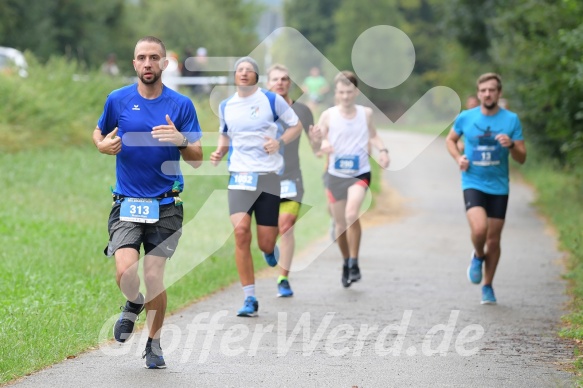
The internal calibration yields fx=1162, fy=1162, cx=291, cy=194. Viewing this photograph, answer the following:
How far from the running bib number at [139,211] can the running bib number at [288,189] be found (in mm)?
3923

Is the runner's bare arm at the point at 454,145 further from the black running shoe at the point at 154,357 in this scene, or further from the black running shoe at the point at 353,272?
the black running shoe at the point at 154,357

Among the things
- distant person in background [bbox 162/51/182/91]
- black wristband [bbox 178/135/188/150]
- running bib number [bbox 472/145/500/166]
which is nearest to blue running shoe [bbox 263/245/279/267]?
running bib number [bbox 472/145/500/166]

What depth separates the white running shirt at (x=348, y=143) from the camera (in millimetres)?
12492

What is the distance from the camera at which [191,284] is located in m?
11.9

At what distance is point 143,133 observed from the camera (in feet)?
25.4

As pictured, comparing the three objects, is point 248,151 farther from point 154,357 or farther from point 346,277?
point 154,357

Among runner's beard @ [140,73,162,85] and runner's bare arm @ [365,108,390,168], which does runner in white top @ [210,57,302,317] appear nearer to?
runner's bare arm @ [365,108,390,168]

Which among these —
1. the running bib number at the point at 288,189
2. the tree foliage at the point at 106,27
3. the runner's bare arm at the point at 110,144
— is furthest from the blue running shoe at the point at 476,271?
the tree foliage at the point at 106,27

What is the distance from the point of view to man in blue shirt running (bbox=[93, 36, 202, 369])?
769 cm

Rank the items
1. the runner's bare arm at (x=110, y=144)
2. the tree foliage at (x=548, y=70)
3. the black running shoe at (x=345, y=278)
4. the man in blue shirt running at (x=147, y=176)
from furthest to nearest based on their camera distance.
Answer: the tree foliage at (x=548, y=70), the black running shoe at (x=345, y=278), the man in blue shirt running at (x=147, y=176), the runner's bare arm at (x=110, y=144)

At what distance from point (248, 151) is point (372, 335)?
213cm

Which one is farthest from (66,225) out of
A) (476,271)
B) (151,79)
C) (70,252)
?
(151,79)

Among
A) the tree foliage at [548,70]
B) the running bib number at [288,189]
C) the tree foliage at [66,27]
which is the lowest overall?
the running bib number at [288,189]

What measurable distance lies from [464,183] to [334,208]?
182 centimetres
